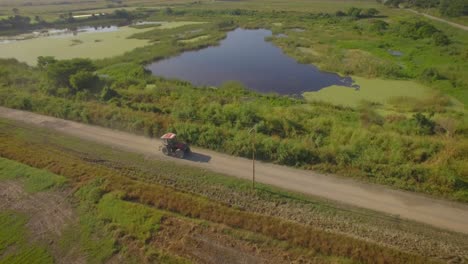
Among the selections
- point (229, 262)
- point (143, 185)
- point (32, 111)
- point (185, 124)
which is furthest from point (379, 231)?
point (32, 111)

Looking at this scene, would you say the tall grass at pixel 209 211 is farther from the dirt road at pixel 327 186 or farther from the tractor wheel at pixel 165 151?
the tractor wheel at pixel 165 151

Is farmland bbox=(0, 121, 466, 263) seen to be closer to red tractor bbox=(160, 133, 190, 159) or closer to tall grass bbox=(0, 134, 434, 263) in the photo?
tall grass bbox=(0, 134, 434, 263)

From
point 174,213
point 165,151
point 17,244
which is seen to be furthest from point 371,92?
point 17,244

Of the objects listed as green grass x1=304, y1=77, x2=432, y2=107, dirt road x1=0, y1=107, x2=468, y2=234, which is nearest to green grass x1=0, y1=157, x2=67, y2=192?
dirt road x1=0, y1=107, x2=468, y2=234

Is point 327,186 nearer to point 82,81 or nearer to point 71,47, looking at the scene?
point 82,81

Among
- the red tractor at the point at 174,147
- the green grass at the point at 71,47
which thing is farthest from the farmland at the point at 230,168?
the green grass at the point at 71,47

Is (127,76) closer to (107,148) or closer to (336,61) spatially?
(107,148)
